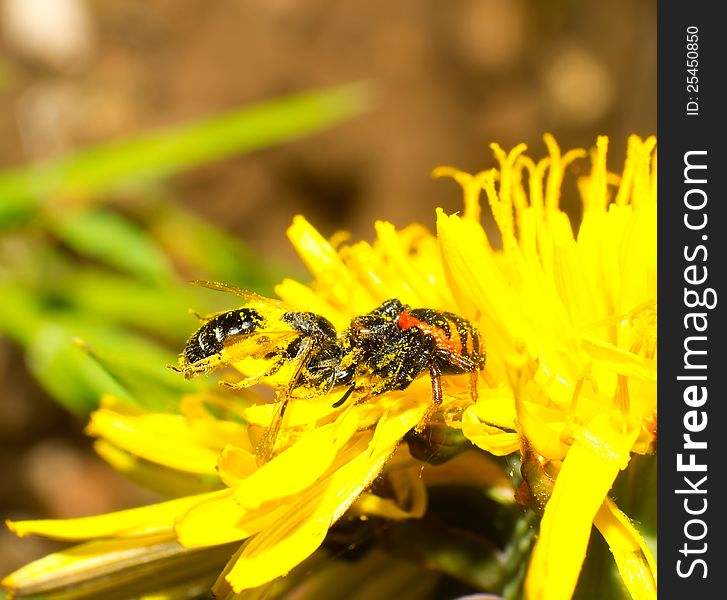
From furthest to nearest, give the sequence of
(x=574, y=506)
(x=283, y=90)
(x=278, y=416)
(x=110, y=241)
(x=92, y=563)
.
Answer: (x=283, y=90)
(x=110, y=241)
(x=92, y=563)
(x=278, y=416)
(x=574, y=506)

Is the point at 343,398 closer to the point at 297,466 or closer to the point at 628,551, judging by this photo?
the point at 297,466

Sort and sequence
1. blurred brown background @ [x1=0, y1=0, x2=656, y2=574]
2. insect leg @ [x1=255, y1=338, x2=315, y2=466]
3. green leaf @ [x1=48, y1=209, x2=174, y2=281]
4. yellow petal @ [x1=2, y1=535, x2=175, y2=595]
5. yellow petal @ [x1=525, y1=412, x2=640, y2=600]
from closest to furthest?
1. yellow petal @ [x1=525, y1=412, x2=640, y2=600]
2. insect leg @ [x1=255, y1=338, x2=315, y2=466]
3. yellow petal @ [x1=2, y1=535, x2=175, y2=595]
4. green leaf @ [x1=48, y1=209, x2=174, y2=281]
5. blurred brown background @ [x1=0, y1=0, x2=656, y2=574]

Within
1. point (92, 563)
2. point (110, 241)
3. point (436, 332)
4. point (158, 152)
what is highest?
point (158, 152)

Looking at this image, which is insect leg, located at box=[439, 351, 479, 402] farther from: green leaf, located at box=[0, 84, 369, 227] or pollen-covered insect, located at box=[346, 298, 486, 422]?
green leaf, located at box=[0, 84, 369, 227]

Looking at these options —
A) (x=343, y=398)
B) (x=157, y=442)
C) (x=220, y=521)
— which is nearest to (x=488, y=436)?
(x=343, y=398)
